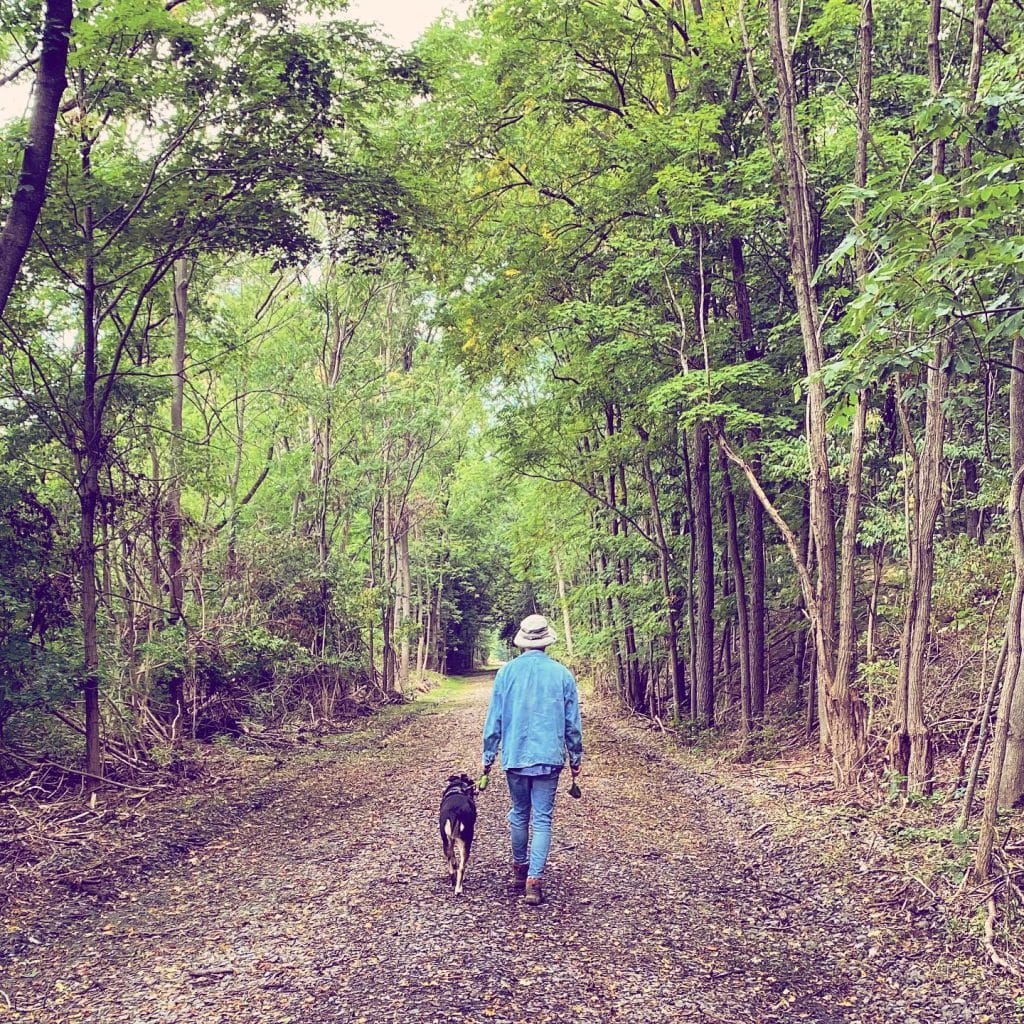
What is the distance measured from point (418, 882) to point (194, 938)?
167 centimetres

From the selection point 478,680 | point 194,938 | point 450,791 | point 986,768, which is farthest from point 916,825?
point 478,680

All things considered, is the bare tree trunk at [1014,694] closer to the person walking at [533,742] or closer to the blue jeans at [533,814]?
the person walking at [533,742]

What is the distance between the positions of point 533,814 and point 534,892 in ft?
1.73

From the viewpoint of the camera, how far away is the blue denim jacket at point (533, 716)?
19.1 ft

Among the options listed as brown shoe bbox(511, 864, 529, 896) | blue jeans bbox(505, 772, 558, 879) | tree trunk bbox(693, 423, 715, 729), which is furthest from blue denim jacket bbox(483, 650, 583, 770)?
tree trunk bbox(693, 423, 715, 729)

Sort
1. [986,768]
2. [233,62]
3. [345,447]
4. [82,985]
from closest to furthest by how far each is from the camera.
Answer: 1. [82,985]
2. [986,768]
3. [233,62]
4. [345,447]

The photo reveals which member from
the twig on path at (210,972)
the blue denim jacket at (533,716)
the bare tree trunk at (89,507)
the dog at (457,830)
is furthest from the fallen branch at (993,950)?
the bare tree trunk at (89,507)

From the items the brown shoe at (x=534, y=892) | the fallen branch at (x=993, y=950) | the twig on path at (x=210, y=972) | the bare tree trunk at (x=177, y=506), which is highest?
the bare tree trunk at (x=177, y=506)

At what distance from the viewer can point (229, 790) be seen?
33.6 ft

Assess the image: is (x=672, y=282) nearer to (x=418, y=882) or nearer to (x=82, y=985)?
(x=418, y=882)

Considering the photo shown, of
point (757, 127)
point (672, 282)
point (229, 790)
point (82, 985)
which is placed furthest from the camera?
point (672, 282)

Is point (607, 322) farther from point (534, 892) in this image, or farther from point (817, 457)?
point (534, 892)

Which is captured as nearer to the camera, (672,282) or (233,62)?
(233,62)

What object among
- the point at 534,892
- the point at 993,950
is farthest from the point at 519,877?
the point at 993,950
